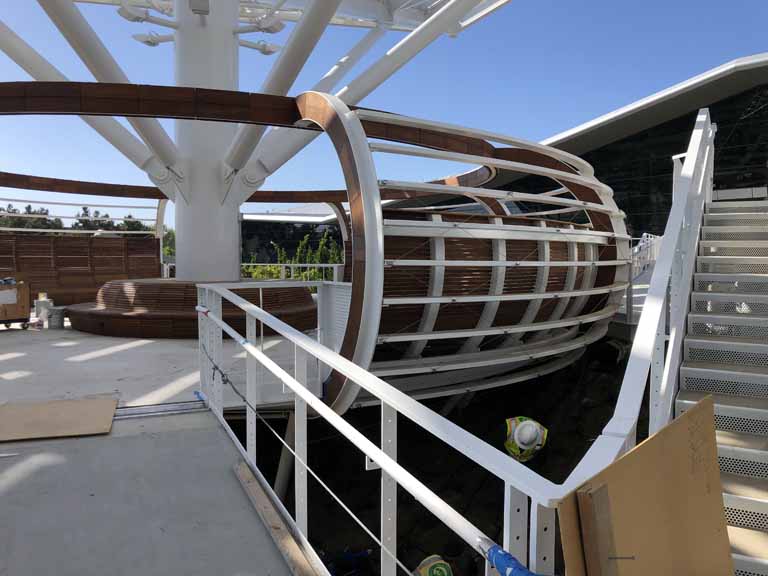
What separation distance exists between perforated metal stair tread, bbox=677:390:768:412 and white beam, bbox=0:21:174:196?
8884 mm

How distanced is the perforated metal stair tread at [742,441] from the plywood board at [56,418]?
422 centimetres

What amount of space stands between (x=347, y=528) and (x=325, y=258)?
745 inches

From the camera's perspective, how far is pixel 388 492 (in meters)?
1.96

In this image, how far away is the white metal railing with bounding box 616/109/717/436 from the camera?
2125 mm

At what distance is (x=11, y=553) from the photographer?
2.50 m

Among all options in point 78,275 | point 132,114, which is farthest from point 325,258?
point 132,114

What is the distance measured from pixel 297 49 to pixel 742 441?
6504 mm

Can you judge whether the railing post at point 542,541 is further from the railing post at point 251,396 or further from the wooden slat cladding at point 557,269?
the wooden slat cladding at point 557,269

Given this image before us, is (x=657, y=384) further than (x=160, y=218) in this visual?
No

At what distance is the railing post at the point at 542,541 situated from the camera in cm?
124

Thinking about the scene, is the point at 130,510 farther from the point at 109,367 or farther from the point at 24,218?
the point at 24,218

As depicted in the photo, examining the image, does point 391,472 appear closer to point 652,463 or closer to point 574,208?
point 652,463

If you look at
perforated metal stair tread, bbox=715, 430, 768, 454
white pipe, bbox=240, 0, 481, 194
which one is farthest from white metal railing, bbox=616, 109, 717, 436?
white pipe, bbox=240, 0, 481, 194

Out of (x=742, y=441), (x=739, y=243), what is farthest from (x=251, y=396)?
(x=739, y=243)
